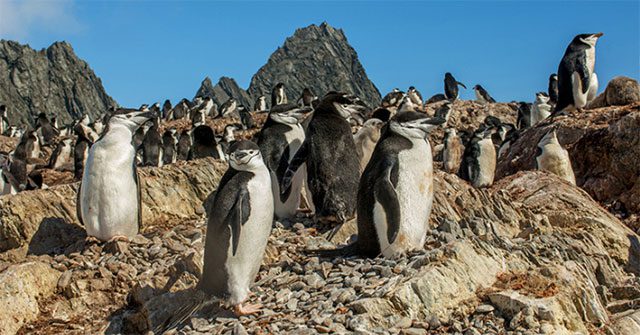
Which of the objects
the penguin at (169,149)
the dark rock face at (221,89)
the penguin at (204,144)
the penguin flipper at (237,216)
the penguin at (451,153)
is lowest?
the penguin flipper at (237,216)

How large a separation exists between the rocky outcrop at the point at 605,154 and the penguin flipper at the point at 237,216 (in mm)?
10392

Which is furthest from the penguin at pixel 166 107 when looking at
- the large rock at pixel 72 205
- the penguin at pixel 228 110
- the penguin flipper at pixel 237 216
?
the penguin flipper at pixel 237 216

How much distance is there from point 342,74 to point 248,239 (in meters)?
78.6

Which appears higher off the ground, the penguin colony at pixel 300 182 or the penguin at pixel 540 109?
the penguin at pixel 540 109

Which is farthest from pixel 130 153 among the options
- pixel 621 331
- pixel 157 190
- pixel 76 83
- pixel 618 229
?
pixel 76 83

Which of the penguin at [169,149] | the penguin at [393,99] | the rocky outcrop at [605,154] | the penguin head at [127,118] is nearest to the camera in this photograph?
the penguin head at [127,118]

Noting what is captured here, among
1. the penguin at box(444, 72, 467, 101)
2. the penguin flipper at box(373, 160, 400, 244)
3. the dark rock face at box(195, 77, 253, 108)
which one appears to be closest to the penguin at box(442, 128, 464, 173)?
the penguin flipper at box(373, 160, 400, 244)

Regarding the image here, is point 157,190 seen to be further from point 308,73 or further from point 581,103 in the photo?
point 308,73

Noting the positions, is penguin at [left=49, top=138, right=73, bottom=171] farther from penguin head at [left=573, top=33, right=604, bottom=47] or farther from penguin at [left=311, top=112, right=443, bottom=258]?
penguin at [left=311, top=112, right=443, bottom=258]

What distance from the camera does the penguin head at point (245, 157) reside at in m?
8.16

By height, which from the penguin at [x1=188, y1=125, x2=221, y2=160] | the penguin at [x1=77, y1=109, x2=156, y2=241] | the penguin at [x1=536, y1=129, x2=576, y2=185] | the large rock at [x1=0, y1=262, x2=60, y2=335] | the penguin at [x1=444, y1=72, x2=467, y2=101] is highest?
the penguin at [x1=444, y1=72, x2=467, y2=101]

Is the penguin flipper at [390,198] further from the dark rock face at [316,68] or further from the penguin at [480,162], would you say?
the dark rock face at [316,68]

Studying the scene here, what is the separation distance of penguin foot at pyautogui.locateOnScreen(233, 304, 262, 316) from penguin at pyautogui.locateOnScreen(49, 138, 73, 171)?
19.6 meters

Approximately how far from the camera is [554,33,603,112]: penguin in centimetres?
2033
